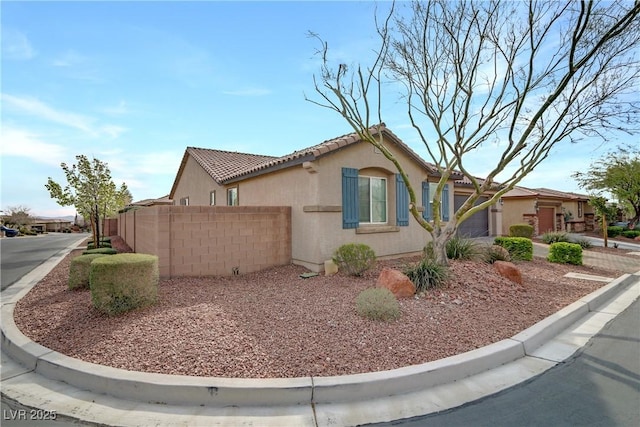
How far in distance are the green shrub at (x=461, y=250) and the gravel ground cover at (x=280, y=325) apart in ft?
3.59

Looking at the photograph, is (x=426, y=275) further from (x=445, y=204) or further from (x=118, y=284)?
(x=445, y=204)

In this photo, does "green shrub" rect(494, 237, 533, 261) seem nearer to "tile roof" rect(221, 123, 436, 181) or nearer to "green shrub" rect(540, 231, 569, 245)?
"tile roof" rect(221, 123, 436, 181)

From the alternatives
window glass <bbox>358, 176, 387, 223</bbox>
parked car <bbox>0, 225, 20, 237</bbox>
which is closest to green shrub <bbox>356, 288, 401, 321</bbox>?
window glass <bbox>358, 176, 387, 223</bbox>

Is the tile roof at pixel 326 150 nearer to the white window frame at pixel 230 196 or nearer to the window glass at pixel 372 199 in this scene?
the white window frame at pixel 230 196

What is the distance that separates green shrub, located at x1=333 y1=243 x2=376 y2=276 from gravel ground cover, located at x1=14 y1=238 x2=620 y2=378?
12.7 inches

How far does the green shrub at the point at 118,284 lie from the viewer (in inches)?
191

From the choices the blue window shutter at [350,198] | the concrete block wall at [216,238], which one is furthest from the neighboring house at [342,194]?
the concrete block wall at [216,238]

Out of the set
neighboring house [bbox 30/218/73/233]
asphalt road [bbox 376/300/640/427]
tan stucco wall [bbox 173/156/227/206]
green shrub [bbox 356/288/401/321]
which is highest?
tan stucco wall [bbox 173/156/227/206]

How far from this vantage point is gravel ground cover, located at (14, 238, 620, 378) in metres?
3.61

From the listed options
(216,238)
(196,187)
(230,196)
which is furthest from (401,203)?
(196,187)

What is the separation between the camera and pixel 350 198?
29.5 ft

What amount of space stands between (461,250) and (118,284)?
7.94 meters

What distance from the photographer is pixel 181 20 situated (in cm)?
743

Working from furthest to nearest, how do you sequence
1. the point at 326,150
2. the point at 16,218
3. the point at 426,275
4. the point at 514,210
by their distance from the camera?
1. the point at 16,218
2. the point at 514,210
3. the point at 326,150
4. the point at 426,275
